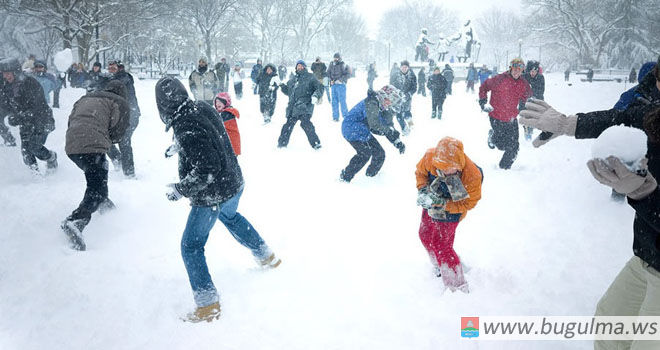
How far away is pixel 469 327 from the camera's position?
2.77 metres

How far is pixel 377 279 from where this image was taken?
11.3 feet

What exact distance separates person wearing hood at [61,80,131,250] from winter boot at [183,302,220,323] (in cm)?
186

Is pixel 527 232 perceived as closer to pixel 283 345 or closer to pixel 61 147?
pixel 283 345

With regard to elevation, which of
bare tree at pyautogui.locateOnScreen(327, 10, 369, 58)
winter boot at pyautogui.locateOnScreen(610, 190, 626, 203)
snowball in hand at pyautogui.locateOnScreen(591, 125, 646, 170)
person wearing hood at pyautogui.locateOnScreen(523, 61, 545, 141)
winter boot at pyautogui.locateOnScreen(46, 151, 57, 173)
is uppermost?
bare tree at pyautogui.locateOnScreen(327, 10, 369, 58)

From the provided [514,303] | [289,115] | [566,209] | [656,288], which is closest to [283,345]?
[514,303]

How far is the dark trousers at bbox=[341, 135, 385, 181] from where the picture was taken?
20.4 ft

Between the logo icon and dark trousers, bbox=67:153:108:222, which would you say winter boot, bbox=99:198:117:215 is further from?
the logo icon

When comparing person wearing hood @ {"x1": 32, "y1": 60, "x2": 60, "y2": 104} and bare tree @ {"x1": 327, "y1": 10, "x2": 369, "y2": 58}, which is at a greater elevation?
bare tree @ {"x1": 327, "y1": 10, "x2": 369, "y2": 58}

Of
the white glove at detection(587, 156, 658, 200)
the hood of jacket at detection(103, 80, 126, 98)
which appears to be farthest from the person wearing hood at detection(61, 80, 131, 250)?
the white glove at detection(587, 156, 658, 200)

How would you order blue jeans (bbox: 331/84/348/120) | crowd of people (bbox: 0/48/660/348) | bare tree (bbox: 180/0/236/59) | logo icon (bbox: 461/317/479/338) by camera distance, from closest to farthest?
crowd of people (bbox: 0/48/660/348) → logo icon (bbox: 461/317/479/338) → blue jeans (bbox: 331/84/348/120) → bare tree (bbox: 180/0/236/59)

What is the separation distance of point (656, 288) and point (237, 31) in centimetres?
4847

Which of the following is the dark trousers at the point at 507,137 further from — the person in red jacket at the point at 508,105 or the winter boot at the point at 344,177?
the winter boot at the point at 344,177

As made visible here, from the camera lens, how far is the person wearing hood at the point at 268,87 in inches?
447

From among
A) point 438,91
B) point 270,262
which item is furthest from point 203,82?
point 270,262
